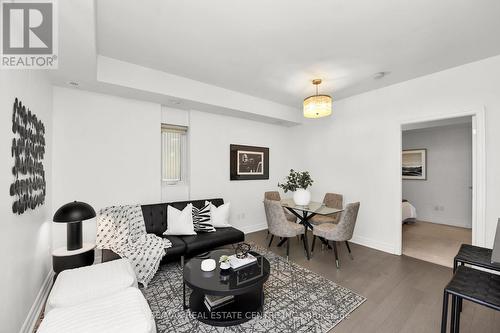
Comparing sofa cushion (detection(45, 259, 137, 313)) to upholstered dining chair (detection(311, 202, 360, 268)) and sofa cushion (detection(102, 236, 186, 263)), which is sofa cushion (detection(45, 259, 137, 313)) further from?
upholstered dining chair (detection(311, 202, 360, 268))

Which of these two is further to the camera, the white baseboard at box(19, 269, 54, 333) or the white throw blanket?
the white throw blanket

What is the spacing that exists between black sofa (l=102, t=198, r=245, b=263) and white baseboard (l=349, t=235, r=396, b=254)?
2.30 meters

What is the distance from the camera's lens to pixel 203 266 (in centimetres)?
210

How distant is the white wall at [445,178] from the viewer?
509cm

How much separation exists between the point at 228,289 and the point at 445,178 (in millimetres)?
6327

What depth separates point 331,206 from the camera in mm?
4301

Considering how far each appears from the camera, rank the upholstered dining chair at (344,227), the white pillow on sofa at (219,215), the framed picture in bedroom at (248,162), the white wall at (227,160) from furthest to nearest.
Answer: the framed picture in bedroom at (248,162) < the white wall at (227,160) < the white pillow on sofa at (219,215) < the upholstered dining chair at (344,227)

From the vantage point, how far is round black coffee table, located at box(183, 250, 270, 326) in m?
1.82

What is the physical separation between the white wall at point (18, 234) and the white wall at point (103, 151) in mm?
439

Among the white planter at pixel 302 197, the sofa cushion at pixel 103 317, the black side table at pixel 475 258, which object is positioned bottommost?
the sofa cushion at pixel 103 317

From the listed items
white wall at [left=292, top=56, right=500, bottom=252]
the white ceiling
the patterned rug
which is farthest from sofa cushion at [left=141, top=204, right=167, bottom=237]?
white wall at [left=292, top=56, right=500, bottom=252]

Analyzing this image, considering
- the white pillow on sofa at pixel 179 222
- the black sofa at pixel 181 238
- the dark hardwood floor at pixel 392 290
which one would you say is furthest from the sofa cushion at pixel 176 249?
the dark hardwood floor at pixel 392 290

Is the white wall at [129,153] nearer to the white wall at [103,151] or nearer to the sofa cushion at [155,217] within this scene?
the white wall at [103,151]

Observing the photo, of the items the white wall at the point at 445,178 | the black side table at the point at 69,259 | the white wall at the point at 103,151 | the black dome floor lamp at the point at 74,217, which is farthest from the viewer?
the white wall at the point at 445,178
